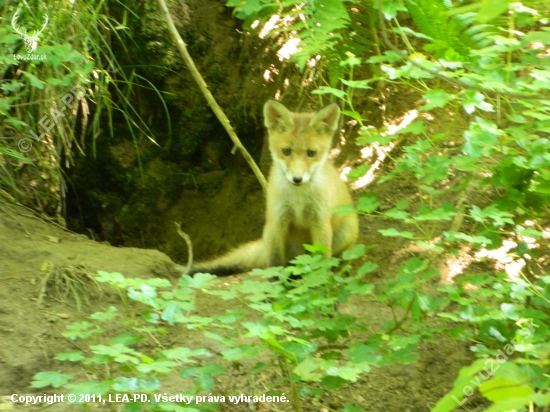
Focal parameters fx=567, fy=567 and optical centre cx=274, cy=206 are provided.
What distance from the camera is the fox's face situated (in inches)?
231

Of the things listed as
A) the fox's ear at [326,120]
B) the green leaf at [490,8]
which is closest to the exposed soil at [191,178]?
the fox's ear at [326,120]

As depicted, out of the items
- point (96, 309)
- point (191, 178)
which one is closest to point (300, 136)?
point (96, 309)

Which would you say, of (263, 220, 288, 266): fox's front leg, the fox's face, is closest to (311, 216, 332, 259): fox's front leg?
(263, 220, 288, 266): fox's front leg

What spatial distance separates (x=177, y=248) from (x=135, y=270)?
2963 millimetres

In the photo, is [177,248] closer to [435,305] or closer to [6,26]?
[6,26]

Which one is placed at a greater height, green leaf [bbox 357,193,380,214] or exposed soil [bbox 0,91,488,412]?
green leaf [bbox 357,193,380,214]

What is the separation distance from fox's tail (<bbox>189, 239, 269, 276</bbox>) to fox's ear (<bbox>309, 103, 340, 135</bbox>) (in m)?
1.46

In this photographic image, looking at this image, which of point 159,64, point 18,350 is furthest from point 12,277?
point 159,64

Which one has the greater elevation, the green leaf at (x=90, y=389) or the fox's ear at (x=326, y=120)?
the fox's ear at (x=326, y=120)

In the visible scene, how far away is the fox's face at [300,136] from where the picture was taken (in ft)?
19.2

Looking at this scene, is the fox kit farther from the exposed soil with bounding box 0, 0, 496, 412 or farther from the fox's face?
the exposed soil with bounding box 0, 0, 496, 412

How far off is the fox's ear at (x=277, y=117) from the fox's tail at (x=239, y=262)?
52.6 inches

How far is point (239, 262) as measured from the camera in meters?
6.52

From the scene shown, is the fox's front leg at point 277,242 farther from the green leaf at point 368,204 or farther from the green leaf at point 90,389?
the green leaf at point 90,389
